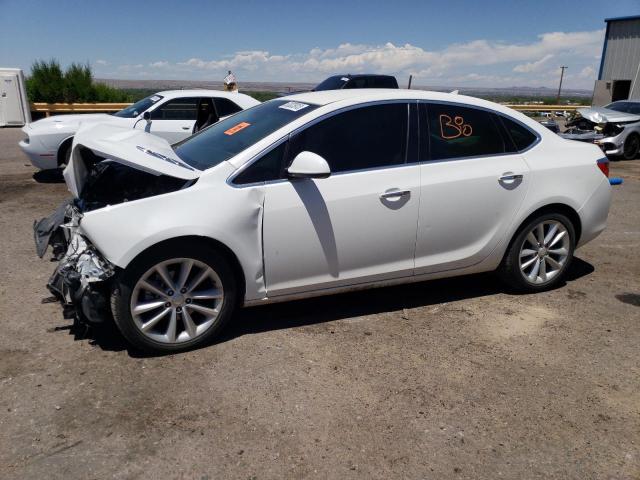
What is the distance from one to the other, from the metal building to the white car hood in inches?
1165

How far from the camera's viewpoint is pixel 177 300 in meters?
3.73

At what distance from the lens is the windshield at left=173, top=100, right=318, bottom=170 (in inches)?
160

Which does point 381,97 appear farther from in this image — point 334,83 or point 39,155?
point 334,83

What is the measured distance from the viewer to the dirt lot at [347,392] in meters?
2.82

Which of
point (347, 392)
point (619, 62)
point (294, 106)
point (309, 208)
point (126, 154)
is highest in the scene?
point (619, 62)

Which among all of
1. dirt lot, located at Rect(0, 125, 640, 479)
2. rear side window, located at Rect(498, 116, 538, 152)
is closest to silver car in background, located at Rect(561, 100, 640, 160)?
rear side window, located at Rect(498, 116, 538, 152)

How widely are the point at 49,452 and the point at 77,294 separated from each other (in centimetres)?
104

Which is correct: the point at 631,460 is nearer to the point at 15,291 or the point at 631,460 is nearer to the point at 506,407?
the point at 506,407

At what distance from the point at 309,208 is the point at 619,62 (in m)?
31.1

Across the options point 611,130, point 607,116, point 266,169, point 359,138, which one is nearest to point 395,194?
point 359,138

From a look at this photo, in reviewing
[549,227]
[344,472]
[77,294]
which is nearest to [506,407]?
[344,472]

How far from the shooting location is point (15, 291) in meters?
4.79

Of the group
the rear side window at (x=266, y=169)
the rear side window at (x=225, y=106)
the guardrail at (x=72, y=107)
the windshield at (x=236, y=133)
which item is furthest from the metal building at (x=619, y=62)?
the rear side window at (x=266, y=169)

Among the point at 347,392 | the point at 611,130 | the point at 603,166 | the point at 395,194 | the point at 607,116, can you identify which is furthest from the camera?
the point at 611,130
